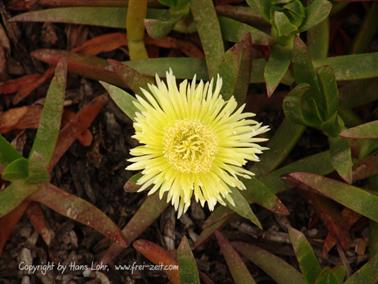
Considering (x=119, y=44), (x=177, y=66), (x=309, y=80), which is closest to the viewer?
(x=309, y=80)

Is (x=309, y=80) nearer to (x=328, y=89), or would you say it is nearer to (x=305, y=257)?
(x=328, y=89)

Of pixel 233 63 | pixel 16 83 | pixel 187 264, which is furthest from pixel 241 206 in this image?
pixel 16 83

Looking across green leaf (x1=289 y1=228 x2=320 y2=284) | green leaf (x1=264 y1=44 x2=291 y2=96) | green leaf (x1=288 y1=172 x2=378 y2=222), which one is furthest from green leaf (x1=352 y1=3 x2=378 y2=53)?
green leaf (x1=289 y1=228 x2=320 y2=284)

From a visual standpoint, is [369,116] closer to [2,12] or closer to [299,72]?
[299,72]

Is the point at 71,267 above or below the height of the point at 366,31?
below

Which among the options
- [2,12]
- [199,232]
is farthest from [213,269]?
[2,12]

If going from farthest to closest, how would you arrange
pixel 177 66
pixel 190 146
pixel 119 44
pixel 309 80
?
pixel 119 44 < pixel 177 66 < pixel 309 80 < pixel 190 146

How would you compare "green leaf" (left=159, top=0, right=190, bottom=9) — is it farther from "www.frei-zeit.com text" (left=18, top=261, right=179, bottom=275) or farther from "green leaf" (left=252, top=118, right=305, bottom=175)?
→ "www.frei-zeit.com text" (left=18, top=261, right=179, bottom=275)
